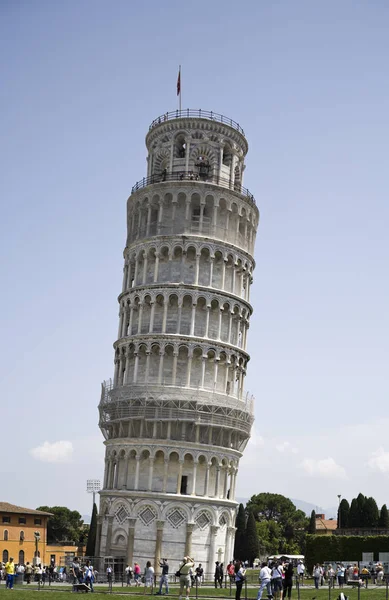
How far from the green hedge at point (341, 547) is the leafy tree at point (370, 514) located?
88.6ft

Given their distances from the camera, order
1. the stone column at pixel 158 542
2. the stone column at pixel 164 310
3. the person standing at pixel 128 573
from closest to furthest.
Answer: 1. the person standing at pixel 128 573
2. the stone column at pixel 158 542
3. the stone column at pixel 164 310

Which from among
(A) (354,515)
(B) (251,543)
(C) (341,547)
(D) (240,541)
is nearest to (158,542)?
(C) (341,547)

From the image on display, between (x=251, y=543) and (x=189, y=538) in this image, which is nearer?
(x=189, y=538)

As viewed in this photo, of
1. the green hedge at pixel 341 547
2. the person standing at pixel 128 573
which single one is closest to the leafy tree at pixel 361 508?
the green hedge at pixel 341 547

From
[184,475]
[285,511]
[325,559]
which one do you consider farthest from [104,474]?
[285,511]

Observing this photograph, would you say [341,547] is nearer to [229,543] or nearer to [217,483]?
[229,543]

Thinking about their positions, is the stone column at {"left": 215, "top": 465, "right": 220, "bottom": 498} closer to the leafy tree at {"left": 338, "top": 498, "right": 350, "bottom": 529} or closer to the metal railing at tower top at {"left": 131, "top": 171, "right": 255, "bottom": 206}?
the metal railing at tower top at {"left": 131, "top": 171, "right": 255, "bottom": 206}

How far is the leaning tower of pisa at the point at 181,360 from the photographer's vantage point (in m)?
59.2

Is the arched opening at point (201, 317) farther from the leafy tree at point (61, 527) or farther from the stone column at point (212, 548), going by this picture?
the leafy tree at point (61, 527)

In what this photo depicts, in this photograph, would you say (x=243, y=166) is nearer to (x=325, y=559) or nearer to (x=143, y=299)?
(x=143, y=299)

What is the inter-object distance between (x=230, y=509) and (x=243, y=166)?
1137 inches

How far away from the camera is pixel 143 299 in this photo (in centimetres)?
6328

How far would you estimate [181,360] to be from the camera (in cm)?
6156

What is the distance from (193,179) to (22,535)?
52272mm
